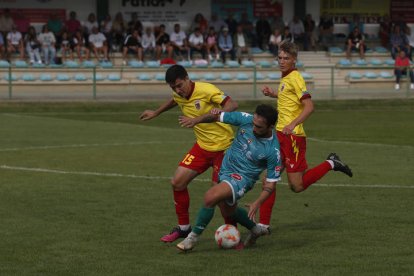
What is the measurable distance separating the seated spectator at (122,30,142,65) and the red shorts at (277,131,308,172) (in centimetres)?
2958

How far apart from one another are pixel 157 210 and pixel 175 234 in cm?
237

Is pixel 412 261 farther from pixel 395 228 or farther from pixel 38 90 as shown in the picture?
pixel 38 90

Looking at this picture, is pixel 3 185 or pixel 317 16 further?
pixel 317 16

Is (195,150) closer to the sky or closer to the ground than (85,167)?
closer to the sky

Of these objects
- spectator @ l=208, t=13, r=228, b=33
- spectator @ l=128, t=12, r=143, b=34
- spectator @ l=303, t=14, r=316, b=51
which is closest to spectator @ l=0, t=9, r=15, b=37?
spectator @ l=128, t=12, r=143, b=34

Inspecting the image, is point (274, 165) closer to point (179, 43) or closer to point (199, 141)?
point (199, 141)

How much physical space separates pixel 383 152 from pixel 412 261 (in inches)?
449

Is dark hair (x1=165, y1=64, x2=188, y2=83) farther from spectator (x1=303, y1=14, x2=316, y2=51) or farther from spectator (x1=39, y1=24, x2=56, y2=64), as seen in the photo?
spectator (x1=303, y1=14, x2=316, y2=51)

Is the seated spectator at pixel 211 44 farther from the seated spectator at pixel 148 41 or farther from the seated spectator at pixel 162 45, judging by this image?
the seated spectator at pixel 148 41

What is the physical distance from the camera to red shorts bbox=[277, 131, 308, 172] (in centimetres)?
1214

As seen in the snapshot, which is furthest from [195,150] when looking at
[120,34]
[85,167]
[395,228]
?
[120,34]

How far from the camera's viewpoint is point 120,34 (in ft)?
140

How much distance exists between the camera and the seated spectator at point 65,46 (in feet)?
134

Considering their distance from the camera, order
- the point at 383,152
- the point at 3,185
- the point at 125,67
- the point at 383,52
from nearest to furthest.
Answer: the point at 3,185 < the point at 383,152 < the point at 125,67 < the point at 383,52
